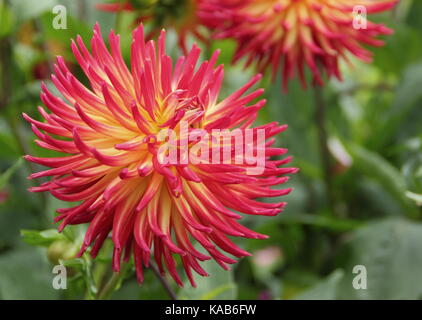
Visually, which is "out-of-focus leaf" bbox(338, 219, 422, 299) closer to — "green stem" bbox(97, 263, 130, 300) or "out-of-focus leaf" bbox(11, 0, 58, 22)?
"green stem" bbox(97, 263, 130, 300)

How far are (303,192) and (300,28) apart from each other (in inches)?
12.3

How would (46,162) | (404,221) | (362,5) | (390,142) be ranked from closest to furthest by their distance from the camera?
(46,162) → (362,5) → (404,221) → (390,142)

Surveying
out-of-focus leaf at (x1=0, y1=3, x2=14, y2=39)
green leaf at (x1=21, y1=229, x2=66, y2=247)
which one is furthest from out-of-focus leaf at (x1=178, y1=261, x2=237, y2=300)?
out-of-focus leaf at (x1=0, y1=3, x2=14, y2=39)

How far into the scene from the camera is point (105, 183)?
0.44 meters

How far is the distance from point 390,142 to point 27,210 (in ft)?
1.80

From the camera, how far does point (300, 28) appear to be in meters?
0.66

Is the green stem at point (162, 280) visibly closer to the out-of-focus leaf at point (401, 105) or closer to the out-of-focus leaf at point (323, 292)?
the out-of-focus leaf at point (323, 292)

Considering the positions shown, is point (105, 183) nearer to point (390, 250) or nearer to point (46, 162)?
point (46, 162)

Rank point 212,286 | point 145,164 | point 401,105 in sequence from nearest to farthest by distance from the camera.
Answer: point 145,164, point 212,286, point 401,105

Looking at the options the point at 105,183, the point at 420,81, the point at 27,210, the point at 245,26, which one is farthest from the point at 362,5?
the point at 27,210

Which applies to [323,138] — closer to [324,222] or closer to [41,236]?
[324,222]

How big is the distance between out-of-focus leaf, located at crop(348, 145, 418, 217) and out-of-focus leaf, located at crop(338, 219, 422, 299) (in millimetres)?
32

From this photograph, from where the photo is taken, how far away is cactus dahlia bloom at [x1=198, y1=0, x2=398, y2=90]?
644 millimetres

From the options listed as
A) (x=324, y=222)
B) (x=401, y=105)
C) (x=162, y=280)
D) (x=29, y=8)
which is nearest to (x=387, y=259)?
(x=324, y=222)
